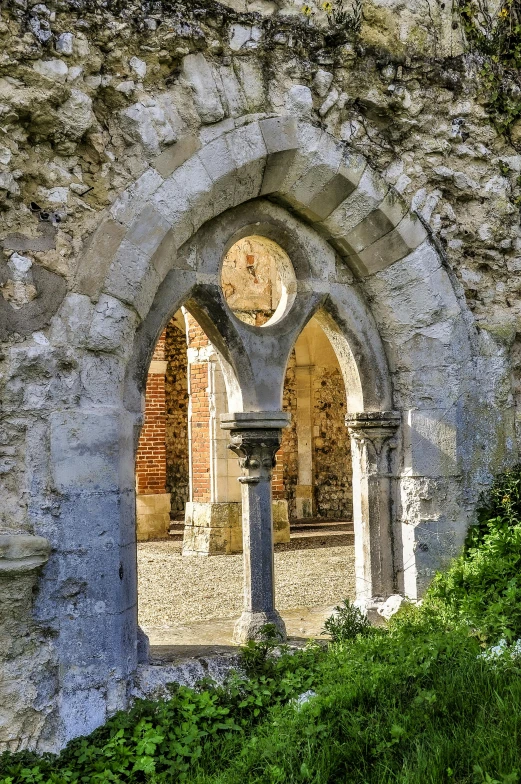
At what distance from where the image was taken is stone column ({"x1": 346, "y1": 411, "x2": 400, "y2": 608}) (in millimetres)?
5023

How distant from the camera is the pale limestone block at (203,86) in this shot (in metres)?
4.17

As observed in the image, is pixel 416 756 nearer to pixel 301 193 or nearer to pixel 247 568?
pixel 247 568

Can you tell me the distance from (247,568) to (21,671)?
1.55 meters

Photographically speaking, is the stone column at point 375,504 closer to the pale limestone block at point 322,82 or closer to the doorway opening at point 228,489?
the doorway opening at point 228,489

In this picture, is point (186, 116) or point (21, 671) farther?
point (186, 116)

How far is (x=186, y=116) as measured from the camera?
4160 mm

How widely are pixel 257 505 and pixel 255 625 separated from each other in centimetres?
69

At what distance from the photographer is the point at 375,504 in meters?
5.06

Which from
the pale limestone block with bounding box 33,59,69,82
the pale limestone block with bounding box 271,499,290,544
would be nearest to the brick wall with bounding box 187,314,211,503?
the pale limestone block with bounding box 271,499,290,544

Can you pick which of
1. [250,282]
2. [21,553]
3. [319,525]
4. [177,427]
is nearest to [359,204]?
[21,553]

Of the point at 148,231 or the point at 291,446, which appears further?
the point at 291,446

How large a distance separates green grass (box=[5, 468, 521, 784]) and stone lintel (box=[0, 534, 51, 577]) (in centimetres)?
81

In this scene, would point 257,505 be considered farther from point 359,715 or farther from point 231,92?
point 231,92

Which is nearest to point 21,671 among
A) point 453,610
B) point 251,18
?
point 453,610
